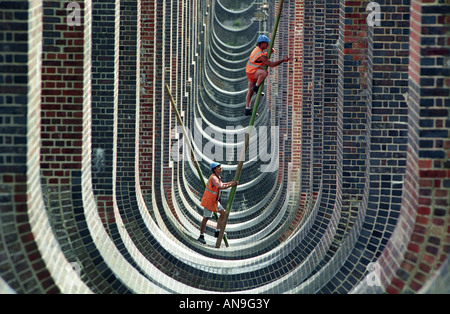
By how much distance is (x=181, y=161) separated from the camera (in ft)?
65.8

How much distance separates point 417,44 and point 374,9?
10.2ft

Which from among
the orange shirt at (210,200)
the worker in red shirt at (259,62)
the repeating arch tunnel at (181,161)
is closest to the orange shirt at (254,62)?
the worker in red shirt at (259,62)

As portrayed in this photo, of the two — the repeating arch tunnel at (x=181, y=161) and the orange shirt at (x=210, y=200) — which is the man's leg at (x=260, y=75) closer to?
the repeating arch tunnel at (x=181, y=161)

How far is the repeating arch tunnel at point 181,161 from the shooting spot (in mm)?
5555

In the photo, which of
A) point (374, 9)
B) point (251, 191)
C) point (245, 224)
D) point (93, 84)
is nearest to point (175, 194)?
point (245, 224)

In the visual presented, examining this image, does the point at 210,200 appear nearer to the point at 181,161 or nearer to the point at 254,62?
the point at 254,62

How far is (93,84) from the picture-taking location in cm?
975

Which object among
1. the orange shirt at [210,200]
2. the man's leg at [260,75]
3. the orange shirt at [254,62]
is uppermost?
the orange shirt at [254,62]

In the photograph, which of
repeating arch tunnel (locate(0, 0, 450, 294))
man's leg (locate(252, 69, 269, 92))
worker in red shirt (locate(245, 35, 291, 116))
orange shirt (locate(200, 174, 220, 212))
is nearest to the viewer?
repeating arch tunnel (locate(0, 0, 450, 294))

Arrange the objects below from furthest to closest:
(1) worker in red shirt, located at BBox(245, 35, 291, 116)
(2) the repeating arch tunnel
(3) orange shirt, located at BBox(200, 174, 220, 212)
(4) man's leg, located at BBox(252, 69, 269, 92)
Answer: (3) orange shirt, located at BBox(200, 174, 220, 212), (4) man's leg, located at BBox(252, 69, 269, 92), (1) worker in red shirt, located at BBox(245, 35, 291, 116), (2) the repeating arch tunnel

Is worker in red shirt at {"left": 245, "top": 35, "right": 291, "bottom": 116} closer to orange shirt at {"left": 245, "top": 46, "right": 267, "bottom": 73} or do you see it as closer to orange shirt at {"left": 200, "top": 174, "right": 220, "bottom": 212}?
orange shirt at {"left": 245, "top": 46, "right": 267, "bottom": 73}

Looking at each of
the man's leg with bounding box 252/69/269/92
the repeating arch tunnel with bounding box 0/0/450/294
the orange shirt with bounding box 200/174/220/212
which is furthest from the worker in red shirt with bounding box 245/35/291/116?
the orange shirt with bounding box 200/174/220/212

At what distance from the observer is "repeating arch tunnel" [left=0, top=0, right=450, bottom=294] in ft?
18.2

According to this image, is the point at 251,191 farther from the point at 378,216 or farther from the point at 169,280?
the point at 378,216
